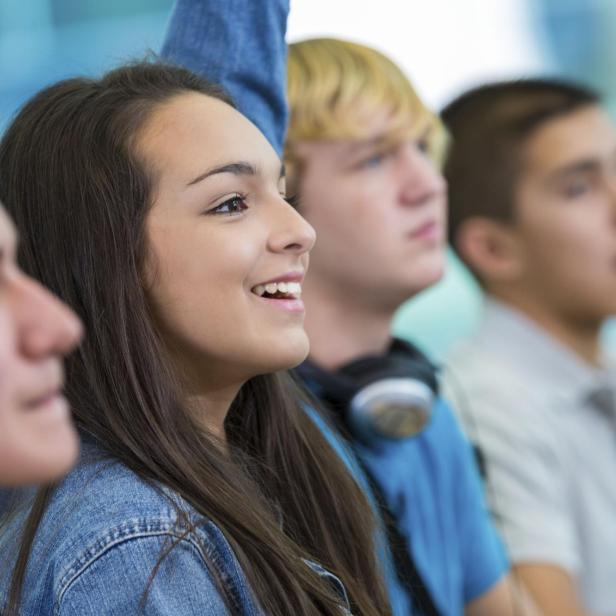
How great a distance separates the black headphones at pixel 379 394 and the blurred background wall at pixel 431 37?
2.88 m

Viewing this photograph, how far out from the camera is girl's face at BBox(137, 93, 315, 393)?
3.18ft

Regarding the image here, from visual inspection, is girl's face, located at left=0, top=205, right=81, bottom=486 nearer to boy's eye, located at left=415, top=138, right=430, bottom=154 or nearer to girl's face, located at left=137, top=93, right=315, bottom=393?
girl's face, located at left=137, top=93, right=315, bottom=393

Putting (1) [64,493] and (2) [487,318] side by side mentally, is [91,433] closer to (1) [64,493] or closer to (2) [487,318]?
(1) [64,493]

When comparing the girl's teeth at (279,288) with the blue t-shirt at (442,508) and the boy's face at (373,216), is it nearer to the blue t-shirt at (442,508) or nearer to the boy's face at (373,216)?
the blue t-shirt at (442,508)

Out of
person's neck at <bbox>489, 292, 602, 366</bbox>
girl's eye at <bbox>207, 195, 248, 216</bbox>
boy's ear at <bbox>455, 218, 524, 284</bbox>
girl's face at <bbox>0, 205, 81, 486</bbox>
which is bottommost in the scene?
person's neck at <bbox>489, 292, 602, 366</bbox>

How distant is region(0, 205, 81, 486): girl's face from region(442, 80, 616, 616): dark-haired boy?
1.14 m

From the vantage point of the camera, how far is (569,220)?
189cm

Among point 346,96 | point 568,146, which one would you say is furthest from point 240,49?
point 568,146

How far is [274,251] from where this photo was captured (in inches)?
39.7

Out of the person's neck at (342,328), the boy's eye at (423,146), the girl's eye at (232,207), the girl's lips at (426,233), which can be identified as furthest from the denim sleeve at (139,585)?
the boy's eye at (423,146)

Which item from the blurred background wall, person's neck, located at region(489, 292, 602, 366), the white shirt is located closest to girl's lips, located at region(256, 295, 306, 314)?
the white shirt

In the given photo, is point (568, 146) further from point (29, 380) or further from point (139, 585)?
point (29, 380)

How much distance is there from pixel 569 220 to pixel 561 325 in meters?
0.17

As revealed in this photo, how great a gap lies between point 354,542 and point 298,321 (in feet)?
0.75
